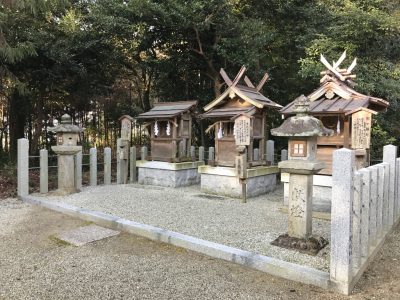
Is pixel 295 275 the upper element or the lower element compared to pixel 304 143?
lower

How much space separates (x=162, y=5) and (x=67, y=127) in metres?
4.93

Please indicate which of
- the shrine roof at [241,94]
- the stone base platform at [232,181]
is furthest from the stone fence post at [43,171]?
the shrine roof at [241,94]

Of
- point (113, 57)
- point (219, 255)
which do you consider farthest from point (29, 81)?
point (219, 255)

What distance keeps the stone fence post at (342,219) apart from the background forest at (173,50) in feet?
19.6

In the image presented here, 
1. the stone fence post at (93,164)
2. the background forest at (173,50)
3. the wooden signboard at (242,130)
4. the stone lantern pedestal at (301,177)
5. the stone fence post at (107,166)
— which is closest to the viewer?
the stone lantern pedestal at (301,177)

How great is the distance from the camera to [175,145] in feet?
31.3

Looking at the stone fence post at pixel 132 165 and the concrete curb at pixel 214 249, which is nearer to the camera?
the concrete curb at pixel 214 249

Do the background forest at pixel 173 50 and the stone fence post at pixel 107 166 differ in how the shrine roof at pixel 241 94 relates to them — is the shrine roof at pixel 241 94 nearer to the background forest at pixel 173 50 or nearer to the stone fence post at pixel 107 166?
the background forest at pixel 173 50

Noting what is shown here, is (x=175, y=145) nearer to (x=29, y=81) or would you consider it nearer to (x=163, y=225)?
(x=163, y=225)

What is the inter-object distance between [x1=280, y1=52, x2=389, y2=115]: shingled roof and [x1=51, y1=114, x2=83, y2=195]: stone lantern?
5.05 metres

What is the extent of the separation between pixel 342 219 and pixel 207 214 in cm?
330

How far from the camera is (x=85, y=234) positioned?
5.20m

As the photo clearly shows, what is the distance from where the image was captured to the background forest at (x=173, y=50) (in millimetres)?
9180

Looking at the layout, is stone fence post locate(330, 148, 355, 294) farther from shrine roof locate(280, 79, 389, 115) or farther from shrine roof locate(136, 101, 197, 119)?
shrine roof locate(136, 101, 197, 119)
